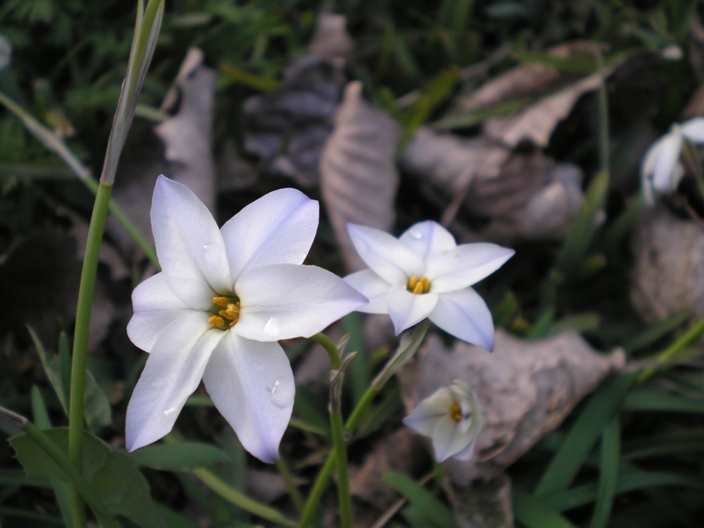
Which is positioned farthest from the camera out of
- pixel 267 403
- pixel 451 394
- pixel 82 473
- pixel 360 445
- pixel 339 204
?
pixel 339 204

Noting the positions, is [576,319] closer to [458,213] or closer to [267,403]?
[458,213]

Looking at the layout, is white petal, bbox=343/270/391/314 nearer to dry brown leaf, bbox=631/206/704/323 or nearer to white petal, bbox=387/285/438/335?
white petal, bbox=387/285/438/335

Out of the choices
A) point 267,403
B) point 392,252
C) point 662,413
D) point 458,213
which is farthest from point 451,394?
point 458,213

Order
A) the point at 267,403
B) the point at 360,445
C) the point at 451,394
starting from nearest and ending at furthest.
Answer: the point at 267,403, the point at 451,394, the point at 360,445

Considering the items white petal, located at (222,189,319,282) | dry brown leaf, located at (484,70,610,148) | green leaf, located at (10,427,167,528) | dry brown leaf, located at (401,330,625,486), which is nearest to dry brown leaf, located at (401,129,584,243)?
dry brown leaf, located at (484,70,610,148)

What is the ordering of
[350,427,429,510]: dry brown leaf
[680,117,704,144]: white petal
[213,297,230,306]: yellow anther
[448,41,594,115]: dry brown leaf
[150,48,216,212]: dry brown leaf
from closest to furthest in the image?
1. [213,297,230,306]: yellow anther
2. [350,427,429,510]: dry brown leaf
3. [680,117,704,144]: white petal
4. [150,48,216,212]: dry brown leaf
5. [448,41,594,115]: dry brown leaf

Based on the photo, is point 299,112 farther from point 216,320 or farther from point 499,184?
Answer: point 216,320

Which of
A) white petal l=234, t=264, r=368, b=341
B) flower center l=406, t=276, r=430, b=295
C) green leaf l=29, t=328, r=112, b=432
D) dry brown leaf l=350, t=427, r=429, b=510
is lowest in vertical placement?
dry brown leaf l=350, t=427, r=429, b=510

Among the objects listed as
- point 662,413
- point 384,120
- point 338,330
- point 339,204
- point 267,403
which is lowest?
point 662,413
